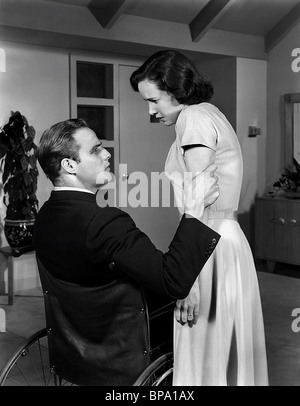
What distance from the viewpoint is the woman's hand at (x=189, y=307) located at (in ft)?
6.21

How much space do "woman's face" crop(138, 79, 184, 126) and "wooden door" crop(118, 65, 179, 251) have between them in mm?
4343

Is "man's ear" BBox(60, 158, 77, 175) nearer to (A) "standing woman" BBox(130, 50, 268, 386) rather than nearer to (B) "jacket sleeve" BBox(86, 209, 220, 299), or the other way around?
(B) "jacket sleeve" BBox(86, 209, 220, 299)

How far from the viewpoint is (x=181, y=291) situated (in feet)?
5.54

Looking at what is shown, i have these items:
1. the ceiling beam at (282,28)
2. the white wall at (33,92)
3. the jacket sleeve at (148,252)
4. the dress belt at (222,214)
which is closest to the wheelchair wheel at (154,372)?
the jacket sleeve at (148,252)

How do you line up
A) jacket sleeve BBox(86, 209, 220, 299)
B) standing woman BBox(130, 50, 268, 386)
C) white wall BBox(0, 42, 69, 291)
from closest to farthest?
jacket sleeve BBox(86, 209, 220, 299), standing woman BBox(130, 50, 268, 386), white wall BBox(0, 42, 69, 291)

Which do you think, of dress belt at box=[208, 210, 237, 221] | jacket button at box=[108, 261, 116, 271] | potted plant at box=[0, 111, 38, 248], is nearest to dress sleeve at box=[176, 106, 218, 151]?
dress belt at box=[208, 210, 237, 221]

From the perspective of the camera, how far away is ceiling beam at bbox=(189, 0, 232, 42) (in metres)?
5.77

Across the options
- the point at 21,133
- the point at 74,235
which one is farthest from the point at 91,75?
the point at 74,235

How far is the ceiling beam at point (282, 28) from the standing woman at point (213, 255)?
486 centimetres

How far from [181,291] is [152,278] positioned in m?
0.09

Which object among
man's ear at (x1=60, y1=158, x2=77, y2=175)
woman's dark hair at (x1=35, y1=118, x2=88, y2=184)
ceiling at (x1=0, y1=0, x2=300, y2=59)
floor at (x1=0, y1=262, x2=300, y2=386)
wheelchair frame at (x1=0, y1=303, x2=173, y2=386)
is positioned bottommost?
floor at (x1=0, y1=262, x2=300, y2=386)

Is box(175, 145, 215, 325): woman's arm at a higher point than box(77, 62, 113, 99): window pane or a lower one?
lower
